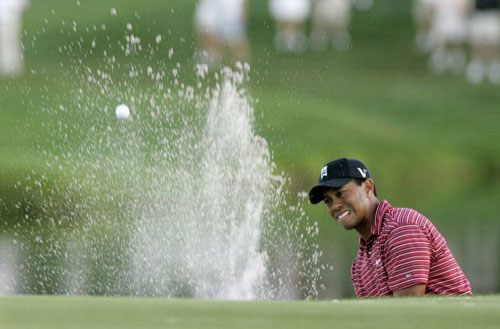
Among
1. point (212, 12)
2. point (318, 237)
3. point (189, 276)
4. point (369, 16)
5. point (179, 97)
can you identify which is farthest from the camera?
point (369, 16)

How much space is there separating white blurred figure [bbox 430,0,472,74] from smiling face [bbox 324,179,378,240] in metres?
27.1

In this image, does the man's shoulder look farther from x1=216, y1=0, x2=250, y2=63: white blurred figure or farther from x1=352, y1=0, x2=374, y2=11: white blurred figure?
x1=352, y1=0, x2=374, y2=11: white blurred figure

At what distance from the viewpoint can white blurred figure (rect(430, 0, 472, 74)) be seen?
116ft

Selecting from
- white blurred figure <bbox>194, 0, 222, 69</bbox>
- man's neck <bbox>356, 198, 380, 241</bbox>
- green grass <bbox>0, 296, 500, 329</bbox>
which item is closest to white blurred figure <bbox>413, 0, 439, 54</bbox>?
white blurred figure <bbox>194, 0, 222, 69</bbox>

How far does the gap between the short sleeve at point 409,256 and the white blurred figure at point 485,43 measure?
1073 inches

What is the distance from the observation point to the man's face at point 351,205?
8.35 metres

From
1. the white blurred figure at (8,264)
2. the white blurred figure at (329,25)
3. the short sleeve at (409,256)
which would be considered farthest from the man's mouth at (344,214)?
the white blurred figure at (329,25)

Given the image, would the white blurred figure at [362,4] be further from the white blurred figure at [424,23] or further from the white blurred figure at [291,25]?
the white blurred figure at [291,25]

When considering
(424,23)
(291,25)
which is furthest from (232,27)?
(424,23)

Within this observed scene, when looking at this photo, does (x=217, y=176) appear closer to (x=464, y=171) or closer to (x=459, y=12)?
(x=464, y=171)

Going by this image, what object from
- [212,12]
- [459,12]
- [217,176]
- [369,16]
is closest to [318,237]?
[217,176]

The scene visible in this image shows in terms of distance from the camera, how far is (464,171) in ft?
93.7

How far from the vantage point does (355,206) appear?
8.38m

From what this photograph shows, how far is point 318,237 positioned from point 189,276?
701cm
